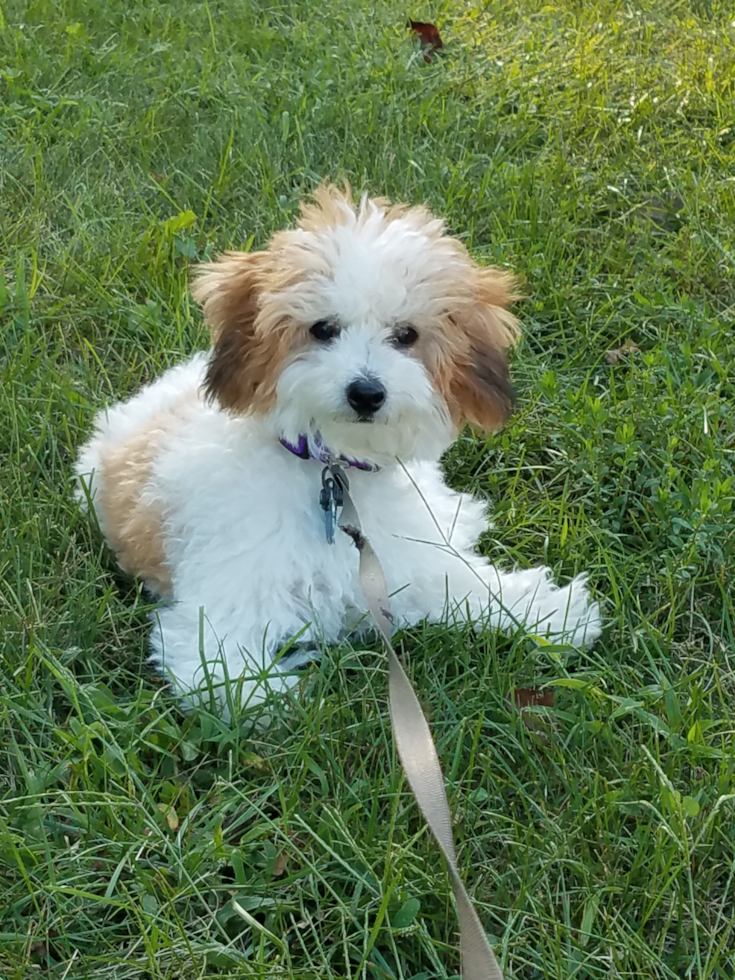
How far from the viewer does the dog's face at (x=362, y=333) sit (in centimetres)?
219

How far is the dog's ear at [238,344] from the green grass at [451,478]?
628 millimetres

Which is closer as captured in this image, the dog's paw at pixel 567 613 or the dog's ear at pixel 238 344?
the dog's ear at pixel 238 344

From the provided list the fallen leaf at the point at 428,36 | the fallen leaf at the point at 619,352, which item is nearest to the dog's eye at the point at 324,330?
the fallen leaf at the point at 619,352

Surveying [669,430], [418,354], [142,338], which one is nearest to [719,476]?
[669,430]

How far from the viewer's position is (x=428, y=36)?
5148mm

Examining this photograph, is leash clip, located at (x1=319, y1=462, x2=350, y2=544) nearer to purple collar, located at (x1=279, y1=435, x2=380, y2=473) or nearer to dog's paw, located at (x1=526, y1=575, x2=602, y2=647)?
purple collar, located at (x1=279, y1=435, x2=380, y2=473)

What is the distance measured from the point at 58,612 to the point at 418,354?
1.15 metres

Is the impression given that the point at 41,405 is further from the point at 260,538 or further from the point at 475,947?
the point at 475,947

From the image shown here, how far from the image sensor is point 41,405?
3.12 m

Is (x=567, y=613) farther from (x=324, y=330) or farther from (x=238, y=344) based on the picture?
(x=238, y=344)

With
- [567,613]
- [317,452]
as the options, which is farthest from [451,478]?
[317,452]

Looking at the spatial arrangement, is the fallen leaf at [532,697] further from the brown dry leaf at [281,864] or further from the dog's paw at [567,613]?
the brown dry leaf at [281,864]

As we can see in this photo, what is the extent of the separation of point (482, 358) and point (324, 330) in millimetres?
421

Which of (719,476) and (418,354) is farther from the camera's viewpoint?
(719,476)
